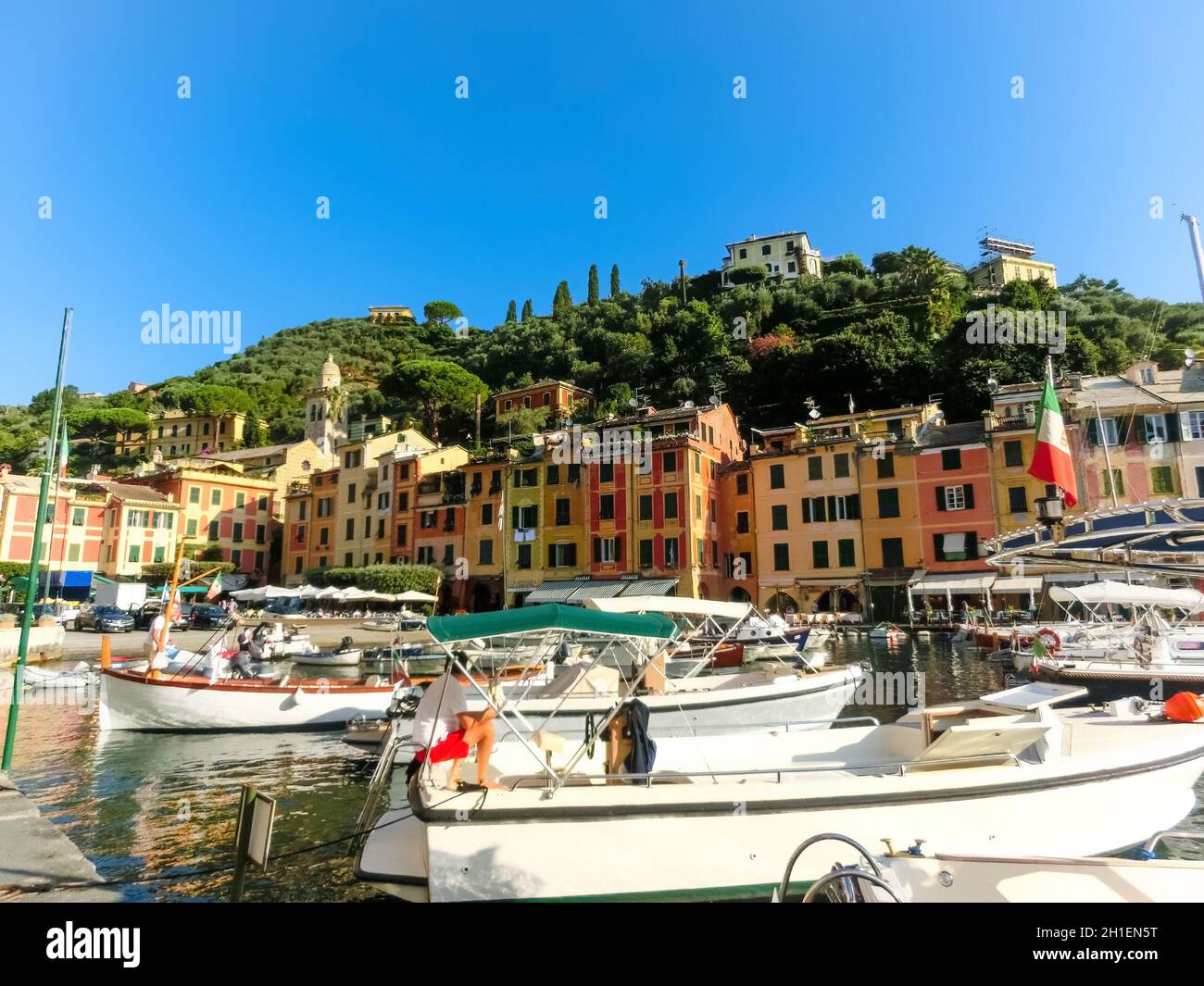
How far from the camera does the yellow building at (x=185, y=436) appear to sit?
86438 mm

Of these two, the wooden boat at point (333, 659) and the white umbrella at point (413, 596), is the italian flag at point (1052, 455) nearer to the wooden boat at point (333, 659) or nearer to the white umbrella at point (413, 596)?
the wooden boat at point (333, 659)

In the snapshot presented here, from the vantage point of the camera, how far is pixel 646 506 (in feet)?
136

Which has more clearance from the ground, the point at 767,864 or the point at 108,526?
the point at 108,526

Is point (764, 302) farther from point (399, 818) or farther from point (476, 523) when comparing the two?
A: point (399, 818)

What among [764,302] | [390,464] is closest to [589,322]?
[764,302]

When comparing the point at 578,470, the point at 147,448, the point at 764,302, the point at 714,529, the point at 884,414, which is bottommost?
the point at 714,529

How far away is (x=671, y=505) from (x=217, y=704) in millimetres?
28545

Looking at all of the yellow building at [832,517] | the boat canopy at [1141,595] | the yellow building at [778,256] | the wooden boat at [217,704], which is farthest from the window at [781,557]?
the yellow building at [778,256]

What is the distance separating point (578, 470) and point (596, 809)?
3786cm

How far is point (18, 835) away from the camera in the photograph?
6.13m

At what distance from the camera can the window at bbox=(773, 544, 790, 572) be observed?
41406 mm

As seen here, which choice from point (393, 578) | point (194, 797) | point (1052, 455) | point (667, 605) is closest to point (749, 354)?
→ point (393, 578)

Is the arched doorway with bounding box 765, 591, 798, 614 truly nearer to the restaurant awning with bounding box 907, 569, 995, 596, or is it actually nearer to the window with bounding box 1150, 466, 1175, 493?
the restaurant awning with bounding box 907, 569, 995, 596

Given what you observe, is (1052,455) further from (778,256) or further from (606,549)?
(778,256)
